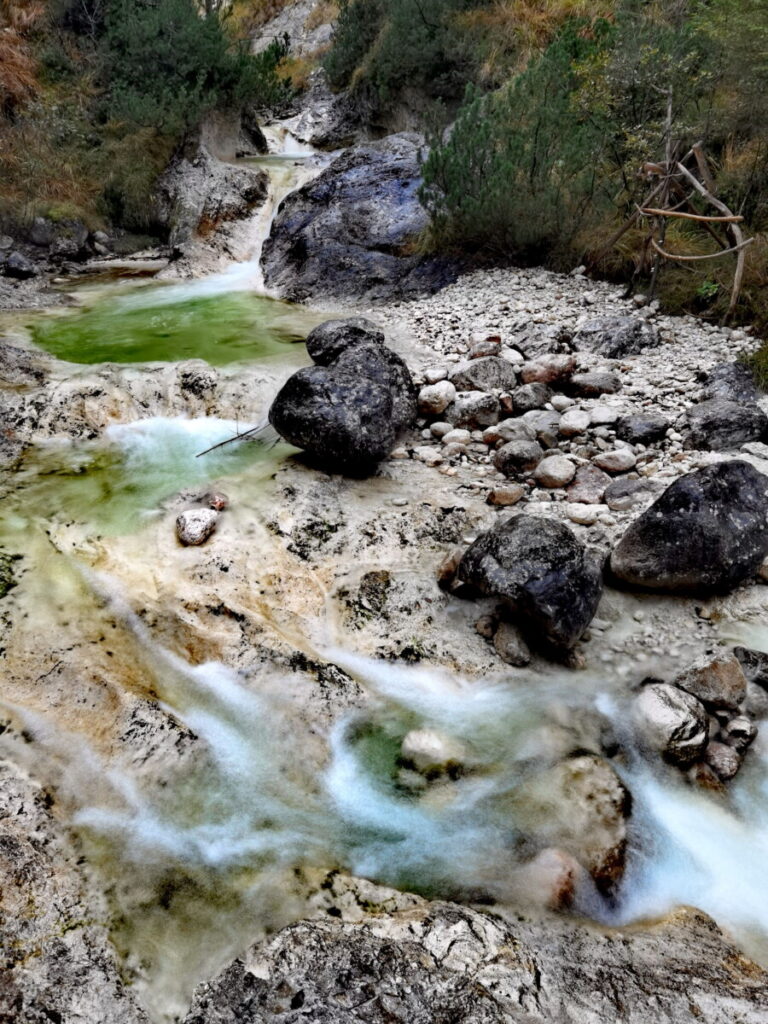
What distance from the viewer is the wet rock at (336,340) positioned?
6.02 metres

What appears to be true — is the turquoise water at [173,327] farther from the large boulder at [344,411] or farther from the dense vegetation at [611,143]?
the dense vegetation at [611,143]

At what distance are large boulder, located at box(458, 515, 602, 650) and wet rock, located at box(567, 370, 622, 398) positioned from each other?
9.14 feet

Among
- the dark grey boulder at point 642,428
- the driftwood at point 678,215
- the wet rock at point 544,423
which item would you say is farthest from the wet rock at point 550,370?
the driftwood at point 678,215

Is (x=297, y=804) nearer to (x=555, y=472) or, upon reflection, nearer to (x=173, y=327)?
(x=555, y=472)

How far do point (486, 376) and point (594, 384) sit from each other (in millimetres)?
1119

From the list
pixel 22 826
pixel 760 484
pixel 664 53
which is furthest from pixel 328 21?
pixel 22 826

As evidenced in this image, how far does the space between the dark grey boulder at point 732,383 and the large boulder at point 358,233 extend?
4.81 m

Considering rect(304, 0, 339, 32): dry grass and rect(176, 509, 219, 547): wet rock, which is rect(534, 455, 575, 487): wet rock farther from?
rect(304, 0, 339, 32): dry grass

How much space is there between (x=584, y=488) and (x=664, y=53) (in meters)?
7.82

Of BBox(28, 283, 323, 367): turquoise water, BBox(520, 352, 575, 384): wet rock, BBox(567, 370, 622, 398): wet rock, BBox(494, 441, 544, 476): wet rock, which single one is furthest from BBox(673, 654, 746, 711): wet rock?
BBox(28, 283, 323, 367): turquoise water

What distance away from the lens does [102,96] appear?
1397 centimetres

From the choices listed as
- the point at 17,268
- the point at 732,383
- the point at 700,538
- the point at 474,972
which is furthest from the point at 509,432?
the point at 17,268

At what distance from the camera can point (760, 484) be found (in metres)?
4.26

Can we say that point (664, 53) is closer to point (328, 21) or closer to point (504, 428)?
point (504, 428)
